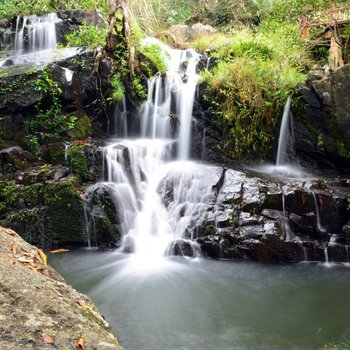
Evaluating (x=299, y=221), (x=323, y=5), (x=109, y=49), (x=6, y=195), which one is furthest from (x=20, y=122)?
(x=323, y=5)

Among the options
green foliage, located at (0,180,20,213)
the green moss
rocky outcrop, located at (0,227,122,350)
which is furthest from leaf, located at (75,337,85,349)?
the green moss

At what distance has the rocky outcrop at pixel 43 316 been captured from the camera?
1978mm

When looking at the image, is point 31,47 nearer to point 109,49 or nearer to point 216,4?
point 109,49

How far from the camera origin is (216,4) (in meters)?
15.8

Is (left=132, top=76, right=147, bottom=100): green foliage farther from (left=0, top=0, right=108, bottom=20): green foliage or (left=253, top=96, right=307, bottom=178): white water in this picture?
(left=0, top=0, right=108, bottom=20): green foliage

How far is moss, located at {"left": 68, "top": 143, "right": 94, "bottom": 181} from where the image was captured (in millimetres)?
7523

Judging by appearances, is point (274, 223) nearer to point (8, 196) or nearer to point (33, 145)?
point (8, 196)

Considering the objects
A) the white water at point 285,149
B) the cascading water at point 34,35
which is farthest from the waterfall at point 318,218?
the cascading water at point 34,35

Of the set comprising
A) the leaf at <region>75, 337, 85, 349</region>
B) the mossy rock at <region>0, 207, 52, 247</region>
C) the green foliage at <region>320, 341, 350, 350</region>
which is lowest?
the green foliage at <region>320, 341, 350, 350</region>

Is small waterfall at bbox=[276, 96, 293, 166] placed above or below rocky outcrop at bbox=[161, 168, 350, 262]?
above

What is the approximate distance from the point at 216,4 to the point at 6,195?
40.8ft

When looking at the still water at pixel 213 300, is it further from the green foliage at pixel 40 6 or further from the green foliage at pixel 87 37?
the green foliage at pixel 40 6

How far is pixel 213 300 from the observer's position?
16.5ft

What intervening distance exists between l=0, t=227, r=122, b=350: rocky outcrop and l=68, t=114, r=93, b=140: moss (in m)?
6.09
